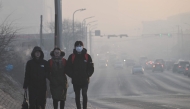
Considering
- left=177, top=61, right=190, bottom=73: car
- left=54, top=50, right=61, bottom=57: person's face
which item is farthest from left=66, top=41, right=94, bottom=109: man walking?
left=177, top=61, right=190, bottom=73: car

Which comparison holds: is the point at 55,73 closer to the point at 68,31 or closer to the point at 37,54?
the point at 37,54

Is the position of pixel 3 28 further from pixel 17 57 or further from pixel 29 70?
pixel 29 70

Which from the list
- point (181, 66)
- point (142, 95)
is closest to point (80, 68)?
point (142, 95)

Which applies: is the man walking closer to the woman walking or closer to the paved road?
the woman walking

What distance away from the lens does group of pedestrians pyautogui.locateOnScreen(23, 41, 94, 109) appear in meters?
11.0

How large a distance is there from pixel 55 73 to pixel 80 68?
70cm

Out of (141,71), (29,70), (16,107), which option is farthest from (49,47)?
(29,70)

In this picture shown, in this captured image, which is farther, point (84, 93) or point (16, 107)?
point (16, 107)

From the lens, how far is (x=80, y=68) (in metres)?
11.9

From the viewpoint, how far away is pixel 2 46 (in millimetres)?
24922

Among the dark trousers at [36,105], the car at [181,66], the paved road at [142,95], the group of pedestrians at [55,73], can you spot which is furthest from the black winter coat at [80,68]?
the car at [181,66]

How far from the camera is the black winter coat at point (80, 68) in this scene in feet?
38.8

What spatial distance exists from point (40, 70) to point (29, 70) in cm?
26

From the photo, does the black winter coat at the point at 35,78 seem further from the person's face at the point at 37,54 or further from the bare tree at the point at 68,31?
the bare tree at the point at 68,31
